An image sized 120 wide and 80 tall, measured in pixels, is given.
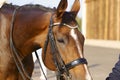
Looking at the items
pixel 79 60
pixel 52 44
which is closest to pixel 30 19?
pixel 52 44

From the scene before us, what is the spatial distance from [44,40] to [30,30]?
0.77 feet

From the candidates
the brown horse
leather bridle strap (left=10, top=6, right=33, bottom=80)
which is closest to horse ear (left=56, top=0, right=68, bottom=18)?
the brown horse

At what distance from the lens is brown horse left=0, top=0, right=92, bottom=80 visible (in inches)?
136

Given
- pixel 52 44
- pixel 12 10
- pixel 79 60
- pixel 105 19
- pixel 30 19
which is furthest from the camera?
pixel 105 19

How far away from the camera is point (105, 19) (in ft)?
86.5

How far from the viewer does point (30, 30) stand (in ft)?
12.8

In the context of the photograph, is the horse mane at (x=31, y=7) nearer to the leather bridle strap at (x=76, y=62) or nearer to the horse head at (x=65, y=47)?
the horse head at (x=65, y=47)

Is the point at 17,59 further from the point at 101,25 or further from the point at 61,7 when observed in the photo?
the point at 101,25

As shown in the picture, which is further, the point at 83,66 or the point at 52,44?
the point at 52,44

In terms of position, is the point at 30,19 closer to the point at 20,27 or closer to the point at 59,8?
the point at 20,27

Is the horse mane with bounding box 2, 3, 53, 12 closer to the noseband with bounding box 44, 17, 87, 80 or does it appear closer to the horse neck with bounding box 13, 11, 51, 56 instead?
the horse neck with bounding box 13, 11, 51, 56

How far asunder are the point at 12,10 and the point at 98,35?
23727mm

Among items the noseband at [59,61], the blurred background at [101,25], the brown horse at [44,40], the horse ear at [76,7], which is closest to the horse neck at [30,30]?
the brown horse at [44,40]

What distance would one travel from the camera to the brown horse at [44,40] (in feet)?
11.3
